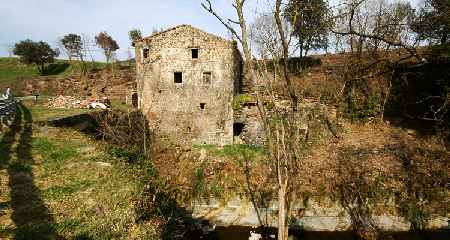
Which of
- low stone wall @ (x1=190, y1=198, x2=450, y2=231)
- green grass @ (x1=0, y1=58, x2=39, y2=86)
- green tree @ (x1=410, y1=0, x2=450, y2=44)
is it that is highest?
green tree @ (x1=410, y1=0, x2=450, y2=44)

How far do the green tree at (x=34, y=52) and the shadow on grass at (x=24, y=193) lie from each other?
27115 mm

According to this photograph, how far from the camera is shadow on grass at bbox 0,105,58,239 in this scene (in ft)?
22.5

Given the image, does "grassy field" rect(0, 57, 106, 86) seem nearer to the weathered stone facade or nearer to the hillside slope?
the hillside slope

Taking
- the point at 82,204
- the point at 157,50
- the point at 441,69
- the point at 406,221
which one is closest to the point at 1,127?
the point at 82,204

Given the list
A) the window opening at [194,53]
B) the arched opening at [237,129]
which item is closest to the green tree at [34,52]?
the window opening at [194,53]

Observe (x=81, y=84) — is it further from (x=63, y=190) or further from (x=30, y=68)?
(x=63, y=190)

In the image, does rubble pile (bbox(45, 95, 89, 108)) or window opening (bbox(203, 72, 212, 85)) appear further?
window opening (bbox(203, 72, 212, 85))

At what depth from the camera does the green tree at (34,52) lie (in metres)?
36.4

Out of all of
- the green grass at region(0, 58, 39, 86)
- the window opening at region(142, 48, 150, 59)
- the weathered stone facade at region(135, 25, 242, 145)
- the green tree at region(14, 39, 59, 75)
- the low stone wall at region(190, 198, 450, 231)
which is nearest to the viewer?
the low stone wall at region(190, 198, 450, 231)

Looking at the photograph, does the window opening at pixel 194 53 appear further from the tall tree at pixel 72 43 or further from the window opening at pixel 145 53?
the tall tree at pixel 72 43

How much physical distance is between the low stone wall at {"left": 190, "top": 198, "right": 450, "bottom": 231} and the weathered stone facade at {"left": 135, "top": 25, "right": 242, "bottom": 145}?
23.8 ft

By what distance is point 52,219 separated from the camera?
24.7 feet

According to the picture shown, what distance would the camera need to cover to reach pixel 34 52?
36375 millimetres

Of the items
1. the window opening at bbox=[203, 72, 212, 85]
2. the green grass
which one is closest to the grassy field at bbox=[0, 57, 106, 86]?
the green grass
